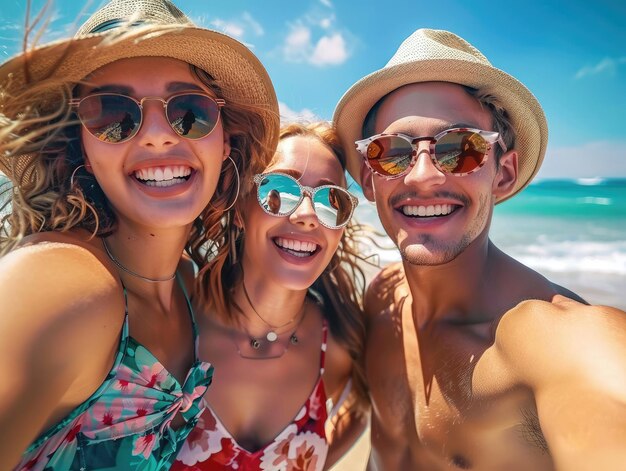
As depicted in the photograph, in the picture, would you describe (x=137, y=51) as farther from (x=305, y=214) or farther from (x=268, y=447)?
(x=268, y=447)

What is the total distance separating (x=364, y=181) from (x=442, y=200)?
26.1 inches

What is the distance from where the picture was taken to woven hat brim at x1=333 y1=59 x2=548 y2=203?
94.7 inches

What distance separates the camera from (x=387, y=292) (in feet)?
10.0

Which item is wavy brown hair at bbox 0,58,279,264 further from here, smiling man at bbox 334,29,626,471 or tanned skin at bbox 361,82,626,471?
tanned skin at bbox 361,82,626,471

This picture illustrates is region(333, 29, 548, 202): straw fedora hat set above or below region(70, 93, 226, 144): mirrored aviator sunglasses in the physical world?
above

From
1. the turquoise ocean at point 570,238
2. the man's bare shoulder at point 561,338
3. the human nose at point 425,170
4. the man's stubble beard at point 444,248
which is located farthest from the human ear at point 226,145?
the turquoise ocean at point 570,238

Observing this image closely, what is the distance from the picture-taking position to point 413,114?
2438 millimetres

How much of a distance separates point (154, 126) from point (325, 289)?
157cm

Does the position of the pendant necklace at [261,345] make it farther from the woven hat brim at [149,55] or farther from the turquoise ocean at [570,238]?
the turquoise ocean at [570,238]

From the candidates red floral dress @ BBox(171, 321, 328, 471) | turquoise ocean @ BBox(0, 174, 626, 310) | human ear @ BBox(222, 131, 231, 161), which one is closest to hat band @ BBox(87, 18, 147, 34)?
human ear @ BBox(222, 131, 231, 161)

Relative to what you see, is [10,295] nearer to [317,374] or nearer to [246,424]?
[246,424]

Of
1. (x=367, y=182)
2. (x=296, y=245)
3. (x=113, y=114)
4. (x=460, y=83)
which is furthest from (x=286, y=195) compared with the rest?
(x=460, y=83)

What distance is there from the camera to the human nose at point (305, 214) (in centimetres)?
246

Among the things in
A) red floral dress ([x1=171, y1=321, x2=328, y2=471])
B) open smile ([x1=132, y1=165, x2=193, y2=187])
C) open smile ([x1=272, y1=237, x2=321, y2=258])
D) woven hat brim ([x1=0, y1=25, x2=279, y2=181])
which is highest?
woven hat brim ([x1=0, y1=25, x2=279, y2=181])
